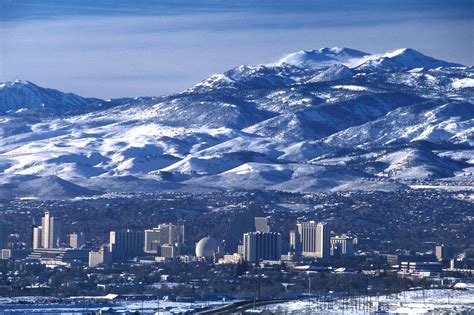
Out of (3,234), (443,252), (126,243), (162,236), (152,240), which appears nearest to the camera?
(443,252)

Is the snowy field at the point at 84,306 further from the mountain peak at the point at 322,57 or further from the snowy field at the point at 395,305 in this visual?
the mountain peak at the point at 322,57

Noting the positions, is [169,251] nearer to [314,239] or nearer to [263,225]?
[314,239]

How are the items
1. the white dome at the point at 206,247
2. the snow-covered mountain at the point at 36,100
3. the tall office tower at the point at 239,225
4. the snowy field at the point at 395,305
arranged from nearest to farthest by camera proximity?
1. the snowy field at the point at 395,305
2. the white dome at the point at 206,247
3. the tall office tower at the point at 239,225
4. the snow-covered mountain at the point at 36,100

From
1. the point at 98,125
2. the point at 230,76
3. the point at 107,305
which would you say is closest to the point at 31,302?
the point at 107,305

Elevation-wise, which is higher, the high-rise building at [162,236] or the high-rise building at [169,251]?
the high-rise building at [162,236]

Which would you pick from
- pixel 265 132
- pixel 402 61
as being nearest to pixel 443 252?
pixel 265 132

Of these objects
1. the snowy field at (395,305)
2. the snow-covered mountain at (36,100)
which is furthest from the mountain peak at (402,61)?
the snowy field at (395,305)

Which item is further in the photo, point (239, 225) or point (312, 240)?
point (239, 225)
